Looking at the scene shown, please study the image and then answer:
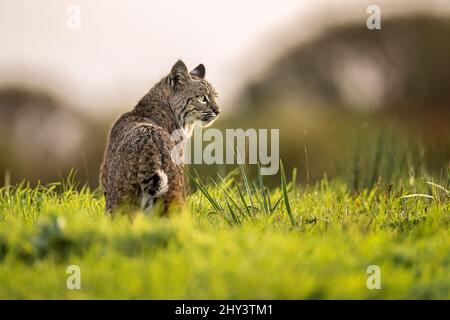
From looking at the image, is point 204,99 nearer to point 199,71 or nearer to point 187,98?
point 187,98

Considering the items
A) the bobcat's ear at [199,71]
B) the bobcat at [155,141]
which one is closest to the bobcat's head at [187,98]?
the bobcat at [155,141]

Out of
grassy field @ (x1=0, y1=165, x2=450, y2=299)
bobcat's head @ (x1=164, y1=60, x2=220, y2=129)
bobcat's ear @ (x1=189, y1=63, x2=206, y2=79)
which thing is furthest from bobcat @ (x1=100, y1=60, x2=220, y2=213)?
bobcat's ear @ (x1=189, y1=63, x2=206, y2=79)

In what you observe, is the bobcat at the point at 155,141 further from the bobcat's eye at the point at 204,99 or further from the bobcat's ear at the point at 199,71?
the bobcat's ear at the point at 199,71

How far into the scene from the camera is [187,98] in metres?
9.63

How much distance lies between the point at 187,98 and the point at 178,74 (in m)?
0.32

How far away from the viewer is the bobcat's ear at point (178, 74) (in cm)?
956

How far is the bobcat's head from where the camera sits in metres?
9.61

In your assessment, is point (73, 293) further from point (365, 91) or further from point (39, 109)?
point (365, 91)

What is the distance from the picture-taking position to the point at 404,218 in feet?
28.6

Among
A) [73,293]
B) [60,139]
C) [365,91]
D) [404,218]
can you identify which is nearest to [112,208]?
[73,293]

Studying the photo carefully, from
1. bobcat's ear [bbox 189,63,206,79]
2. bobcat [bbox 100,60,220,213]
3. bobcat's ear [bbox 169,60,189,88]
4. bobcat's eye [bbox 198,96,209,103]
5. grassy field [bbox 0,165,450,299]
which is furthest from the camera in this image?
bobcat's ear [bbox 189,63,206,79]

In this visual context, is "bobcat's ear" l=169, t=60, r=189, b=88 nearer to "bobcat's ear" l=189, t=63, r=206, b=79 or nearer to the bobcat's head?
the bobcat's head
